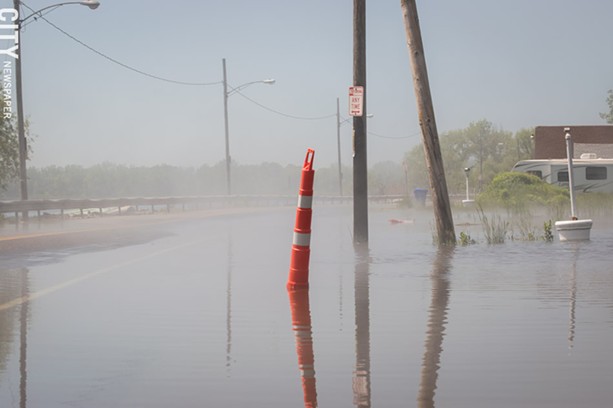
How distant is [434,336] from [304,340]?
985 millimetres

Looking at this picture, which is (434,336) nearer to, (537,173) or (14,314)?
(14,314)

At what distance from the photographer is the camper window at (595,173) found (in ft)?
160

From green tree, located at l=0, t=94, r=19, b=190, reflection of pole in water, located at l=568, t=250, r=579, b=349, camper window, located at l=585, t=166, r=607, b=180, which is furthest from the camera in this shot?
camper window, located at l=585, t=166, r=607, b=180

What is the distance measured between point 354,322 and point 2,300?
416 cm

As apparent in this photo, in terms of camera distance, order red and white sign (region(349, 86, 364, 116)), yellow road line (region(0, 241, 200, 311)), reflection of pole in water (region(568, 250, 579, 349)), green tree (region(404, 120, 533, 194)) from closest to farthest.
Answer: reflection of pole in water (region(568, 250, 579, 349)) → yellow road line (region(0, 241, 200, 311)) → red and white sign (region(349, 86, 364, 116)) → green tree (region(404, 120, 533, 194))

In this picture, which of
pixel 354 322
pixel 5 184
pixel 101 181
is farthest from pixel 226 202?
pixel 101 181

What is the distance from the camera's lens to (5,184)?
4372 centimetres

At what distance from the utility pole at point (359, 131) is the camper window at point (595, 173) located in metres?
33.2

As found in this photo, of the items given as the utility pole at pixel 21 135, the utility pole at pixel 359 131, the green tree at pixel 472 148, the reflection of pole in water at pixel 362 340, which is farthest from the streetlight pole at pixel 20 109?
the green tree at pixel 472 148

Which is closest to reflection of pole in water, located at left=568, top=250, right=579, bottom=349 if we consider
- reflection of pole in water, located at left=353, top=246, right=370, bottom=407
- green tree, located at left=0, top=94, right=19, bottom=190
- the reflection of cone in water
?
reflection of pole in water, located at left=353, top=246, right=370, bottom=407

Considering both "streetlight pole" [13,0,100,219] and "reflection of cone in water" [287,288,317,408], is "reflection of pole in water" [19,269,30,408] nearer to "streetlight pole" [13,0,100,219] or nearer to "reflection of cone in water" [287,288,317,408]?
"reflection of cone in water" [287,288,317,408]

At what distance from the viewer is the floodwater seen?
542cm

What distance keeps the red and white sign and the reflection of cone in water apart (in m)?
7.05

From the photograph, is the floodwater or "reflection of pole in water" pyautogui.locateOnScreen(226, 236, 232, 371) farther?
"reflection of pole in water" pyautogui.locateOnScreen(226, 236, 232, 371)
